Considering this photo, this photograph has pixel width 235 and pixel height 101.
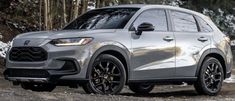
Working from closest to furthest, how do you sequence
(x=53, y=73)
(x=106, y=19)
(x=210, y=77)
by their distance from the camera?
(x=53, y=73), (x=106, y=19), (x=210, y=77)

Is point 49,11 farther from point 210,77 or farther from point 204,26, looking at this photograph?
point 210,77

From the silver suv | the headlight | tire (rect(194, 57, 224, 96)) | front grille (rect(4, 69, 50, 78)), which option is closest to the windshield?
the silver suv

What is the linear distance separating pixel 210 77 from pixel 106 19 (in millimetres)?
2553

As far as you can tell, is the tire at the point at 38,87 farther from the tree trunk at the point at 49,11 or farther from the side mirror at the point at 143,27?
the tree trunk at the point at 49,11

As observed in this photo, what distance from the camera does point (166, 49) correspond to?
10.7 metres

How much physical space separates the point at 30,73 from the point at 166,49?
8.43 ft

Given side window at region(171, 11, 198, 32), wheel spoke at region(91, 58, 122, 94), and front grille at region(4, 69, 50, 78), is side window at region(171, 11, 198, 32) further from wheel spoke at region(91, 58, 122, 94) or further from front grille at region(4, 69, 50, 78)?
front grille at region(4, 69, 50, 78)

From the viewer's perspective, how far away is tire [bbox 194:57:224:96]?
1147 cm

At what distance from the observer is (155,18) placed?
35.7 feet

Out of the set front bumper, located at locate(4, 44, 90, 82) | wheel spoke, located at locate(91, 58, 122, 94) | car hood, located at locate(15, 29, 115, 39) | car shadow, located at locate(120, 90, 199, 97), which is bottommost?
car shadow, located at locate(120, 90, 199, 97)

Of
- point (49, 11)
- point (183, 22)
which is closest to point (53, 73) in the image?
point (183, 22)

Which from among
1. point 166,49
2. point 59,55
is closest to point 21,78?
point 59,55

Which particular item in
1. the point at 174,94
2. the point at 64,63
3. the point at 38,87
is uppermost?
the point at 64,63

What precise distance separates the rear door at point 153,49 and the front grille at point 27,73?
5.29 ft
